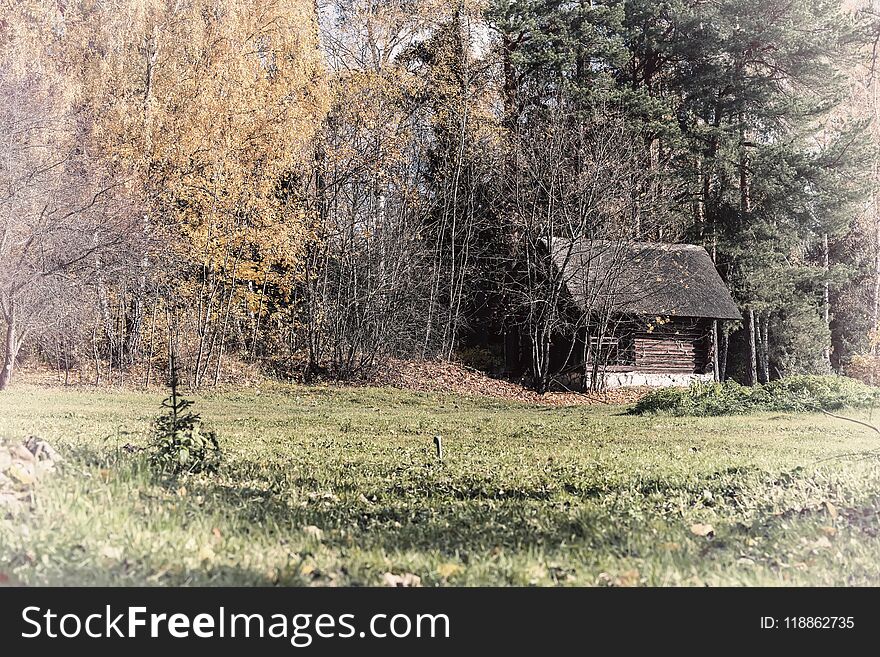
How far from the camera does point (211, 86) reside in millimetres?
14180

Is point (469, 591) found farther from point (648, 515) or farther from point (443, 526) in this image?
point (648, 515)

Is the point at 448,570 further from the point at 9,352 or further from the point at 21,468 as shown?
the point at 9,352

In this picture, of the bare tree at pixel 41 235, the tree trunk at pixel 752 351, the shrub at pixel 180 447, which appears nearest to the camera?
the shrub at pixel 180 447

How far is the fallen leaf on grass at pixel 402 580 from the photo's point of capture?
3247 millimetres

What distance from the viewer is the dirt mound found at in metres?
16.0

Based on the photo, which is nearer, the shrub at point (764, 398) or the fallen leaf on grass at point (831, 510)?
the fallen leaf on grass at point (831, 510)

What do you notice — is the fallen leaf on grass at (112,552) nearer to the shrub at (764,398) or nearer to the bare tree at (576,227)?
the shrub at (764,398)

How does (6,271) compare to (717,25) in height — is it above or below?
below

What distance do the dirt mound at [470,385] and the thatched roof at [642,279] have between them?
1.97m

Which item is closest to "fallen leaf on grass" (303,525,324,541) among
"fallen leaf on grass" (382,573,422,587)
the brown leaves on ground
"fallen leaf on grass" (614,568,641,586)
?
"fallen leaf on grass" (382,573,422,587)

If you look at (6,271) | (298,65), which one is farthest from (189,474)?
(298,65)

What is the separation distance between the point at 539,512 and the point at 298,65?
13.5 metres

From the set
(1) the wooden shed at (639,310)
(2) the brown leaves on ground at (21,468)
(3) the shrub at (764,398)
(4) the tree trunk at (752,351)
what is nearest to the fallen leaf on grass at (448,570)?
(2) the brown leaves on ground at (21,468)

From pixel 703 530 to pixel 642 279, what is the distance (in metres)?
13.9
